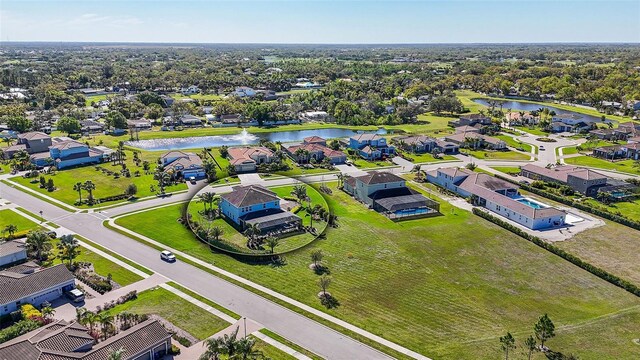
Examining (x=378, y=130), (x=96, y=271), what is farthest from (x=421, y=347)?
(x=378, y=130)

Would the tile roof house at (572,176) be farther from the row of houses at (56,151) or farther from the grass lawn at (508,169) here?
the row of houses at (56,151)

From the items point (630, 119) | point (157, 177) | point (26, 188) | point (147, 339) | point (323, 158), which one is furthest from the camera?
point (630, 119)

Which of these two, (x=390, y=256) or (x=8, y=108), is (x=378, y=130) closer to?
(x=390, y=256)

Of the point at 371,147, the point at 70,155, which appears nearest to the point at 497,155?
the point at 371,147

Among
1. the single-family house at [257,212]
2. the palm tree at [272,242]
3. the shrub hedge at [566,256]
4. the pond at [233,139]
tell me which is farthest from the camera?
the pond at [233,139]

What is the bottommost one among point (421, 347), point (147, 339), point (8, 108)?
point (421, 347)

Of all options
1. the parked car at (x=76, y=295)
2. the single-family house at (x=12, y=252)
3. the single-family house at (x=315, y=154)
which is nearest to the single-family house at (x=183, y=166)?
the single-family house at (x=315, y=154)

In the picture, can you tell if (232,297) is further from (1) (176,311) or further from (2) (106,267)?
(2) (106,267)
